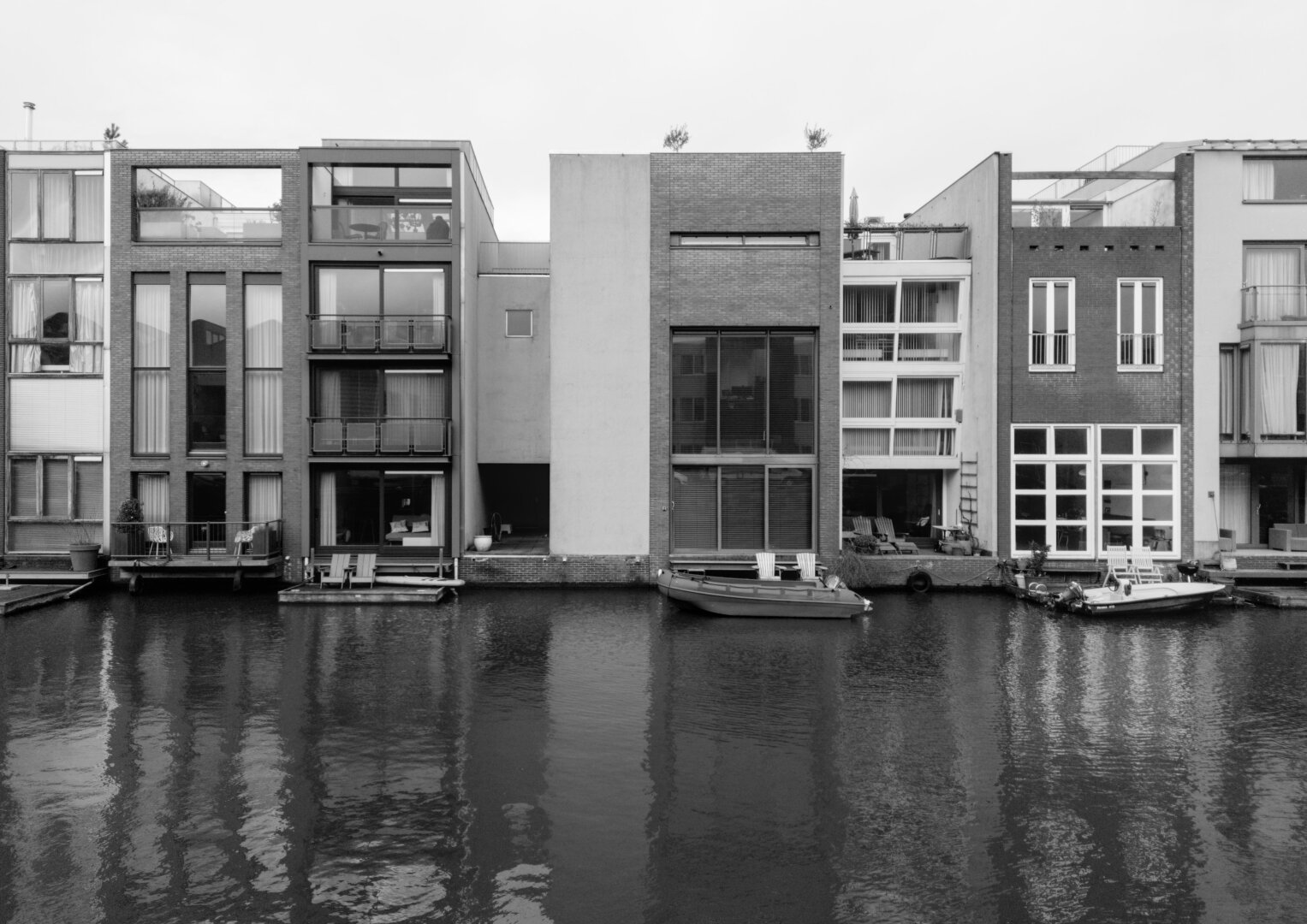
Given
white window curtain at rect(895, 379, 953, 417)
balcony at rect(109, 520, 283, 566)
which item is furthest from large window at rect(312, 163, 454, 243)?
white window curtain at rect(895, 379, 953, 417)

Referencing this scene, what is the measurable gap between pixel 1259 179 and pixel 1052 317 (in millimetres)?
6688

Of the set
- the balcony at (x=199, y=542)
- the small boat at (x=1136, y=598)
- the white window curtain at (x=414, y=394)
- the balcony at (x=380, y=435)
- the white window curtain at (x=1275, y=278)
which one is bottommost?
the small boat at (x=1136, y=598)

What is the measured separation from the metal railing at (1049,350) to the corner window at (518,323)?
13.9 m

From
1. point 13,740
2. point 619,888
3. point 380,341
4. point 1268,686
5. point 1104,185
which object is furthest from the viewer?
point 1104,185

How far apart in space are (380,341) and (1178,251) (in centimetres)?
2135

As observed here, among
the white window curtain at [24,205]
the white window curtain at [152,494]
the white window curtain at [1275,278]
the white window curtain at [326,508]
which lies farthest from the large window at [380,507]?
the white window curtain at [1275,278]

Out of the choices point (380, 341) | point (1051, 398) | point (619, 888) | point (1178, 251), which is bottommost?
point (619, 888)

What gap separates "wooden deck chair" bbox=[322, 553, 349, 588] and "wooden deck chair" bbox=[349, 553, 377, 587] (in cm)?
20

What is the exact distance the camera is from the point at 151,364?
22.6 meters

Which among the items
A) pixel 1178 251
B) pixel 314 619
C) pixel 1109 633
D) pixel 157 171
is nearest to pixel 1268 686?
pixel 1109 633

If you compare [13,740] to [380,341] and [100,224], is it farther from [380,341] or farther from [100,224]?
[100,224]

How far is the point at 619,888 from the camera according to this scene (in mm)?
7152

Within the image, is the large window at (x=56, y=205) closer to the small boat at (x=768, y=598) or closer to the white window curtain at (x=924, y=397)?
the small boat at (x=768, y=598)

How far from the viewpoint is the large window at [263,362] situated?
74.2 feet
